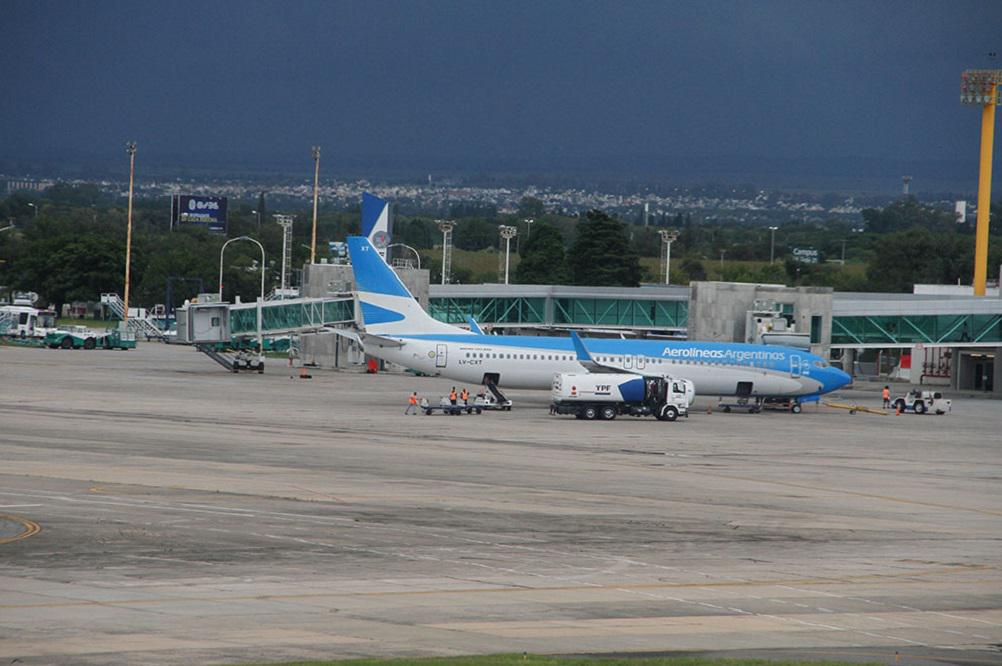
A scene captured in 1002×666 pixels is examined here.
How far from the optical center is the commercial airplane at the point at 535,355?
73.0 m

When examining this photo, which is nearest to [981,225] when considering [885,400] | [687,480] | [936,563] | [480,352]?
[885,400]

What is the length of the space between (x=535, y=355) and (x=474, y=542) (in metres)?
42.2

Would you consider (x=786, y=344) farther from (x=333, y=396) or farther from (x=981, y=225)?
(x=981, y=225)

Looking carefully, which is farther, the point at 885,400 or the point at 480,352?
the point at 885,400

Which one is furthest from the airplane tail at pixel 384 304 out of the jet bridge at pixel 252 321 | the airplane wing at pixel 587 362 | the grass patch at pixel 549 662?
the grass patch at pixel 549 662

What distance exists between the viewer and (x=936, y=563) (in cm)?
3094

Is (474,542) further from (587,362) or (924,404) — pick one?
(924,404)

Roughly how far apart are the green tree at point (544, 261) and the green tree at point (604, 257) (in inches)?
225

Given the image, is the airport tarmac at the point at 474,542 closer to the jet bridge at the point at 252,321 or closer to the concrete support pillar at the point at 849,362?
the jet bridge at the point at 252,321

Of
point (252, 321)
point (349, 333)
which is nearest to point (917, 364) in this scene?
point (349, 333)

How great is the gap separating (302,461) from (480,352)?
28029mm

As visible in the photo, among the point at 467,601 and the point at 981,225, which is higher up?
the point at 981,225

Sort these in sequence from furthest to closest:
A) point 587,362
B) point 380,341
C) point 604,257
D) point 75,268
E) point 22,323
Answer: point 75,268 → point 604,257 → point 22,323 → point 380,341 → point 587,362

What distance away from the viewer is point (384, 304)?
245 ft
